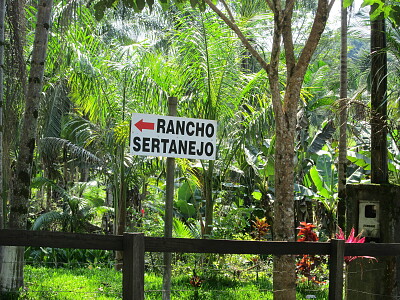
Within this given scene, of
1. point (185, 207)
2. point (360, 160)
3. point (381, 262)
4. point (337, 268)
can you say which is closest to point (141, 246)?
point (337, 268)

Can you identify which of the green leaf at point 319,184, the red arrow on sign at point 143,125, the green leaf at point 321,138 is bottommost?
the green leaf at point 319,184

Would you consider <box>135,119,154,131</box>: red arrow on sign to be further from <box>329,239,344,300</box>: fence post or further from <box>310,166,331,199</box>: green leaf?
<box>310,166,331,199</box>: green leaf

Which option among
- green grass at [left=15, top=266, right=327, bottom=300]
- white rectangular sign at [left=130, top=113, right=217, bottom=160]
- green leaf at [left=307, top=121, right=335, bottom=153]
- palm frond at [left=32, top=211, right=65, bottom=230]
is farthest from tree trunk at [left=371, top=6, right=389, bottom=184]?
palm frond at [left=32, top=211, right=65, bottom=230]

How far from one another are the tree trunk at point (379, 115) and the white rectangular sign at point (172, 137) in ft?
7.35

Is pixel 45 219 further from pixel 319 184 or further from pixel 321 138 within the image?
pixel 321 138

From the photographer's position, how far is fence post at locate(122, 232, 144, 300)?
15.7 ft

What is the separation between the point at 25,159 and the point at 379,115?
4481mm

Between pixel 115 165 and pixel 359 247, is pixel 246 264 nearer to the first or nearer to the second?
pixel 115 165

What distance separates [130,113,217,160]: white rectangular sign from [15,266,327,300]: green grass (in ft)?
8.48

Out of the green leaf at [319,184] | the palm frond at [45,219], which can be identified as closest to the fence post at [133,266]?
the green leaf at [319,184]

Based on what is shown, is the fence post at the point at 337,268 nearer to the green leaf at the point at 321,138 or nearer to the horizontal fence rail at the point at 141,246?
the horizontal fence rail at the point at 141,246

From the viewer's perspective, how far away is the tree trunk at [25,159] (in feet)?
24.9

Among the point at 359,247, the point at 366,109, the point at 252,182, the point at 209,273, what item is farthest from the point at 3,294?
the point at 252,182

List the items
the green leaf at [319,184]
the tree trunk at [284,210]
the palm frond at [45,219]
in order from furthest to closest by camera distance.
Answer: the palm frond at [45,219]
the green leaf at [319,184]
the tree trunk at [284,210]
